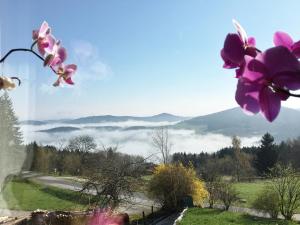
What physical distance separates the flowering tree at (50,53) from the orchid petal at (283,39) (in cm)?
22

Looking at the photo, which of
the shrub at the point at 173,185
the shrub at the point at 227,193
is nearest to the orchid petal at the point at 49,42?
the shrub at the point at 173,185

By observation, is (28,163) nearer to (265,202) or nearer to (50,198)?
(50,198)

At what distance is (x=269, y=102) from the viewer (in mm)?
318

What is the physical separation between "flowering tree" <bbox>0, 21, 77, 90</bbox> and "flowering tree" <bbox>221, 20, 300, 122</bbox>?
0.65 ft

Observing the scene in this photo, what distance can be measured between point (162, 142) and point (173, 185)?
1573cm

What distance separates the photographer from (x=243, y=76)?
31cm

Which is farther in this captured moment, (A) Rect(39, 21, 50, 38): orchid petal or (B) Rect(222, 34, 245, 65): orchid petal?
(A) Rect(39, 21, 50, 38): orchid petal

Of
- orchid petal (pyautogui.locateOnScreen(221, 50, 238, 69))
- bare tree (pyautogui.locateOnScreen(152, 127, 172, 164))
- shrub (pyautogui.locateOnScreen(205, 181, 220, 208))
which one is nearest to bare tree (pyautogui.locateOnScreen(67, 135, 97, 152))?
bare tree (pyautogui.locateOnScreen(152, 127, 172, 164))

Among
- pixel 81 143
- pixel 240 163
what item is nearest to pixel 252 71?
pixel 81 143

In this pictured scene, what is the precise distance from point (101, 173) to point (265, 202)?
→ 8679 mm

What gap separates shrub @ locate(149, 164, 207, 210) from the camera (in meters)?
16.5

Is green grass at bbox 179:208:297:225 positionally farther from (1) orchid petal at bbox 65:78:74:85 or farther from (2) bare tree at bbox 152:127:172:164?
(2) bare tree at bbox 152:127:172:164

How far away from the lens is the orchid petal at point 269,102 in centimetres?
31

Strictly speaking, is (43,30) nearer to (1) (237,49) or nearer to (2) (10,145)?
(1) (237,49)
